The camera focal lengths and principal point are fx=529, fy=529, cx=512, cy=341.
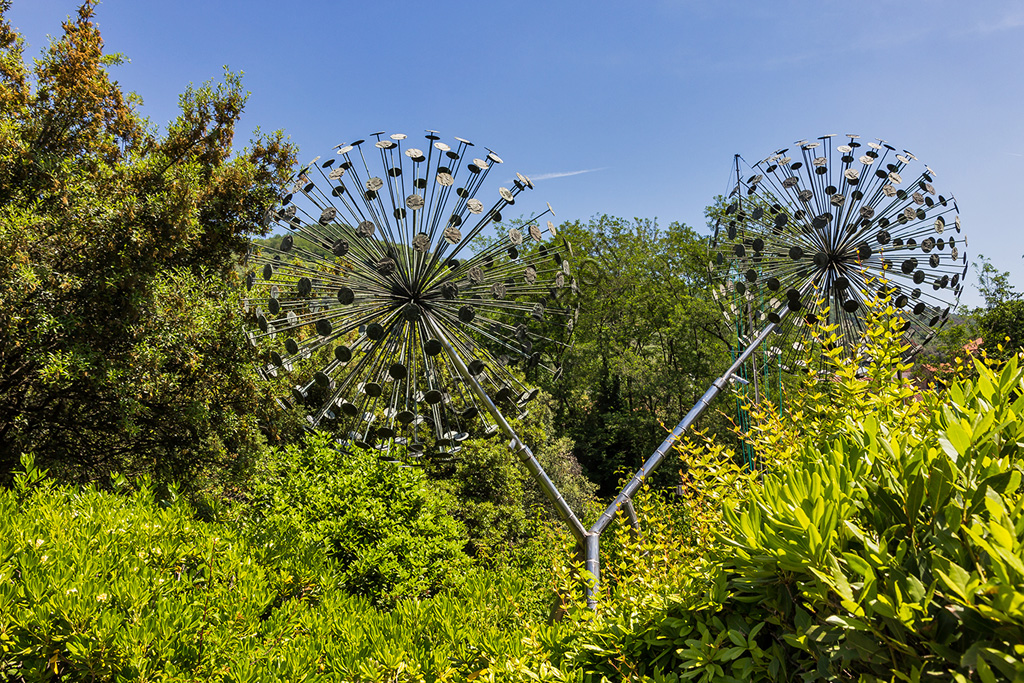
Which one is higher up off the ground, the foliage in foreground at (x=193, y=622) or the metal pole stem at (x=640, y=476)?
the metal pole stem at (x=640, y=476)

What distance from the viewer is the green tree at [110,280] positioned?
7258 mm

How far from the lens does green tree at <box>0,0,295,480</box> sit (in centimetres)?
726

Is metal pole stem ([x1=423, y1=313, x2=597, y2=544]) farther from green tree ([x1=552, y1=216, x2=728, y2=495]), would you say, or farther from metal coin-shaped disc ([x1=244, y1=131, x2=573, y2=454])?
green tree ([x1=552, y1=216, x2=728, y2=495])

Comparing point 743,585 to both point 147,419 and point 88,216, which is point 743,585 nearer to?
point 88,216

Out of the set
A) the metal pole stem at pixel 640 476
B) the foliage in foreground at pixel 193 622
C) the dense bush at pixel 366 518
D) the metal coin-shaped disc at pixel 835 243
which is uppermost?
the metal coin-shaped disc at pixel 835 243

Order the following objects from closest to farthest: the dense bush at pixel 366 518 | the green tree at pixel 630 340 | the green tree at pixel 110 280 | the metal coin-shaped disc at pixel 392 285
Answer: the metal coin-shaped disc at pixel 392 285, the dense bush at pixel 366 518, the green tree at pixel 110 280, the green tree at pixel 630 340

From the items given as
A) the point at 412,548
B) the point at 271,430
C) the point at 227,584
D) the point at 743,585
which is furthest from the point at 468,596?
the point at 271,430

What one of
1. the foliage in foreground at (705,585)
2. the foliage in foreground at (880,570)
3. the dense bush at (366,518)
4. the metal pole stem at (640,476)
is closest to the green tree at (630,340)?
the dense bush at (366,518)

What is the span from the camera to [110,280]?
24.5ft

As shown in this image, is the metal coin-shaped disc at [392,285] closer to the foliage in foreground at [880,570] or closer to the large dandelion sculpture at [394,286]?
the large dandelion sculpture at [394,286]

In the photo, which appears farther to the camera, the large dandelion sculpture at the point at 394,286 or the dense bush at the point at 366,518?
the dense bush at the point at 366,518

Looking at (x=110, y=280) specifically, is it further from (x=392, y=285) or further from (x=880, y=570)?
(x=880, y=570)

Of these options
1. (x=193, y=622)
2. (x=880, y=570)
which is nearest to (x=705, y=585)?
(x=880, y=570)

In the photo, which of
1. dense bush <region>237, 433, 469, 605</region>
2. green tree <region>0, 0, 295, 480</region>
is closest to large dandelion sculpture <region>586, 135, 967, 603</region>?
dense bush <region>237, 433, 469, 605</region>
